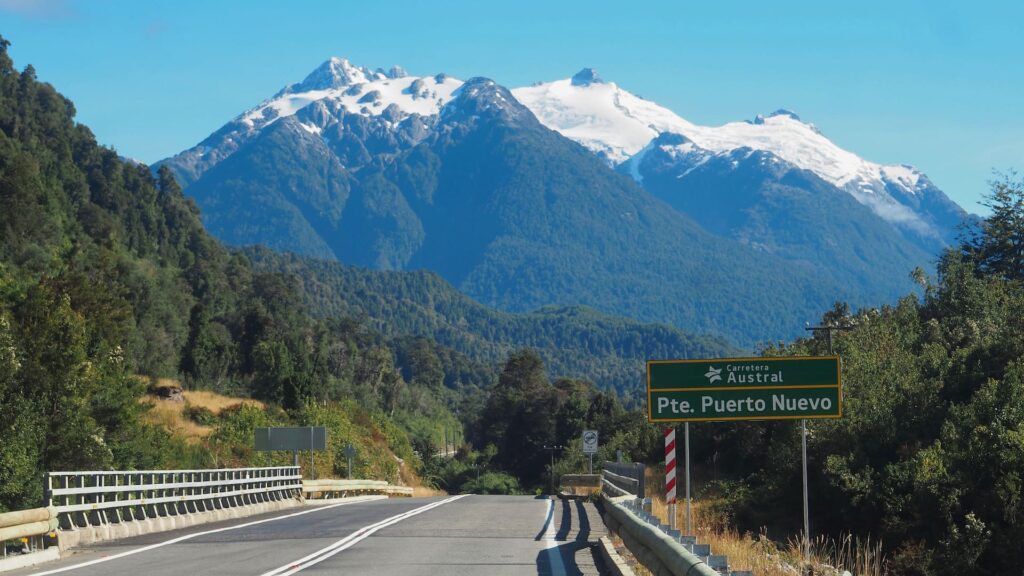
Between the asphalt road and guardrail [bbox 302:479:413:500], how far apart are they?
12642 mm

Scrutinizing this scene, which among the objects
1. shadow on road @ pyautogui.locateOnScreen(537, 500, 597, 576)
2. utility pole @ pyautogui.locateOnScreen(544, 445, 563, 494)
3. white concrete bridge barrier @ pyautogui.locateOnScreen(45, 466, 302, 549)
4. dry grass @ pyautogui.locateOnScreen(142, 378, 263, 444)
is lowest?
utility pole @ pyautogui.locateOnScreen(544, 445, 563, 494)

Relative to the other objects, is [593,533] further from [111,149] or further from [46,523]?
[111,149]

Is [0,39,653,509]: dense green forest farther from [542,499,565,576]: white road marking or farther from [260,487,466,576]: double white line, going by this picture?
[542,499,565,576]: white road marking

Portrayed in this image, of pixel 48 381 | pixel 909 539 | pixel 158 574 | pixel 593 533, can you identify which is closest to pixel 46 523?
pixel 158 574

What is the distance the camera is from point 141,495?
24250 millimetres

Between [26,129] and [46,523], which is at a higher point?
[26,129]

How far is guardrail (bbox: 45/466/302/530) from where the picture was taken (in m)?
20.2

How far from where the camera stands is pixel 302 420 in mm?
77688

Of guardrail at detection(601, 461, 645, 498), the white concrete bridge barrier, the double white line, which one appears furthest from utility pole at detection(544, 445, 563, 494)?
the double white line

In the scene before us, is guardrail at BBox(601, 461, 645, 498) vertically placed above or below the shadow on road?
above

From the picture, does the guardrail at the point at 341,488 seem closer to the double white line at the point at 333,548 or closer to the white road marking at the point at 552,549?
the double white line at the point at 333,548

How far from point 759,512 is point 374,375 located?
13074cm

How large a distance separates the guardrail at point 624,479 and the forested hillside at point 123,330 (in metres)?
16.1

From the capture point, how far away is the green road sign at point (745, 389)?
862 inches
